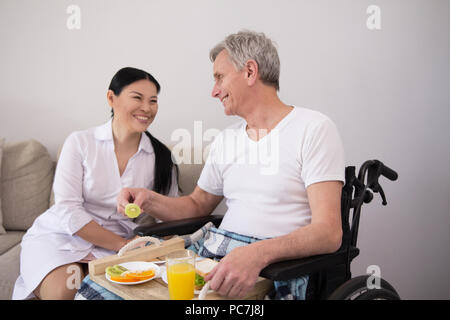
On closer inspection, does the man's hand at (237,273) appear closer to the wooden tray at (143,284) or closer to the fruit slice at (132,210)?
the wooden tray at (143,284)

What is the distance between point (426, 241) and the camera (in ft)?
6.09

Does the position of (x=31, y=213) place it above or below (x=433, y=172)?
below

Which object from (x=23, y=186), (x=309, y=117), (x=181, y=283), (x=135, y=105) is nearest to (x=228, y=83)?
(x=309, y=117)

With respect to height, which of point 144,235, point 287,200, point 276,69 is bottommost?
point 144,235

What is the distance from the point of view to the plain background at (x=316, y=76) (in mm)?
1772

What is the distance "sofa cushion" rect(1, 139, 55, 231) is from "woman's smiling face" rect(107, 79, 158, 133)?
2.20 ft

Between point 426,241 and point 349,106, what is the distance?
79cm

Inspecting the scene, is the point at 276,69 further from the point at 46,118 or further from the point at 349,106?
the point at 46,118

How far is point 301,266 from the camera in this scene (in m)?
0.93

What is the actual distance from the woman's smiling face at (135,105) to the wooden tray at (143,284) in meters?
0.61

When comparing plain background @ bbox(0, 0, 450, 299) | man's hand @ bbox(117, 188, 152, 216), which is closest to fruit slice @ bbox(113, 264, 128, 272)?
man's hand @ bbox(117, 188, 152, 216)

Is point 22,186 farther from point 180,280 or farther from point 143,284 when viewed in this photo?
point 180,280

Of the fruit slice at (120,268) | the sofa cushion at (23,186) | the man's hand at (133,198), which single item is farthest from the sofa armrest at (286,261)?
the sofa cushion at (23,186)

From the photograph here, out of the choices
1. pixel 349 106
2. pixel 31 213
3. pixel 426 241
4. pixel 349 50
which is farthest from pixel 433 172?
pixel 31 213
